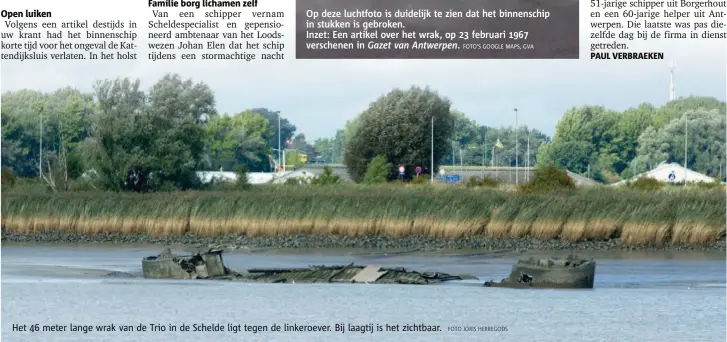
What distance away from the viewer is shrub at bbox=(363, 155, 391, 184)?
76169mm

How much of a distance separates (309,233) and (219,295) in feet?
56.2

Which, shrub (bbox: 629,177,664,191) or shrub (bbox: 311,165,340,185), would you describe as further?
shrub (bbox: 311,165,340,185)

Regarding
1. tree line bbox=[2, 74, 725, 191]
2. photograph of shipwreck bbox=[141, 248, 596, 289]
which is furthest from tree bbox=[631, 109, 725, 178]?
A: photograph of shipwreck bbox=[141, 248, 596, 289]

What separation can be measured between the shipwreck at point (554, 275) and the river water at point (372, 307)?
0.32 meters

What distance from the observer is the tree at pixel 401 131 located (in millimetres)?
82250

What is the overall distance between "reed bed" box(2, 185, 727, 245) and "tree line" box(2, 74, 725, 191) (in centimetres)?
441

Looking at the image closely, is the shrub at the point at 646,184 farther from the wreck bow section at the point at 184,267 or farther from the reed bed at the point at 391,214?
the wreck bow section at the point at 184,267

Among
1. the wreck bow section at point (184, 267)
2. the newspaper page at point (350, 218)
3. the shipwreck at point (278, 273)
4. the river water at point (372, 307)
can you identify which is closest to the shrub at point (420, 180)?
the newspaper page at point (350, 218)

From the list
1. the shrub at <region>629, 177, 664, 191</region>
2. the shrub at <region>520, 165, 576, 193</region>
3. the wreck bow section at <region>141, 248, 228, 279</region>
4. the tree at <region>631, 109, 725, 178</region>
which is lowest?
the wreck bow section at <region>141, 248, 228, 279</region>

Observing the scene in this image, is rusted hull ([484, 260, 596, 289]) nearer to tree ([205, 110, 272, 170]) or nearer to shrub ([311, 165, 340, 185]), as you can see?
shrub ([311, 165, 340, 185])

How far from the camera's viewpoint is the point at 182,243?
51125 mm

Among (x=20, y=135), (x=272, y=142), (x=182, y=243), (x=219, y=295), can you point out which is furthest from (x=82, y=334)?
(x=272, y=142)

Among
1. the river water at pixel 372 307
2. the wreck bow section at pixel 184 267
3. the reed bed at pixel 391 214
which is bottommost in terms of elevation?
the river water at pixel 372 307

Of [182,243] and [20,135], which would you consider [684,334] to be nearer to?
[182,243]
